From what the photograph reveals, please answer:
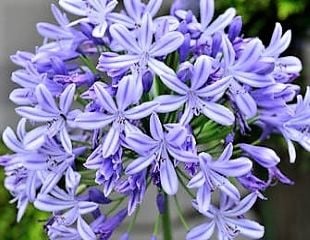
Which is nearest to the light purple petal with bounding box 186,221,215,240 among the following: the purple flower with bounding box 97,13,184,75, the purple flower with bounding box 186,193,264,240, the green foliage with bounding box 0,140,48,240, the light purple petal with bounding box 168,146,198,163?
the purple flower with bounding box 186,193,264,240

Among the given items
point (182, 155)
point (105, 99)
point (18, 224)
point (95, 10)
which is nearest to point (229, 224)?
point (182, 155)

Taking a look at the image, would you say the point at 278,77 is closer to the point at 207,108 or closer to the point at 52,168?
the point at 207,108

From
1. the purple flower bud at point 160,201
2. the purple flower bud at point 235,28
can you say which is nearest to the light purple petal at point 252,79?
the purple flower bud at point 235,28

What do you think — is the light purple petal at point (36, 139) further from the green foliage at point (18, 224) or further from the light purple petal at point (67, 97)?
the green foliage at point (18, 224)

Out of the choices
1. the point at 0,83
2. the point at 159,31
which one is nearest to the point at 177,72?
the point at 159,31

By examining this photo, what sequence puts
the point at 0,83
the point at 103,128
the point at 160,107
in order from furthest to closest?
the point at 0,83, the point at 103,128, the point at 160,107

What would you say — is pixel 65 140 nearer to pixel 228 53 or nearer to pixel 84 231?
pixel 84 231

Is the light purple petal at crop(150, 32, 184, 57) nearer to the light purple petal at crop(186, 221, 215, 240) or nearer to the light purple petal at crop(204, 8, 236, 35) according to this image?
the light purple petal at crop(204, 8, 236, 35)
